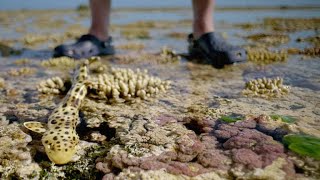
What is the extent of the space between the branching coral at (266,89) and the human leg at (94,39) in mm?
3685

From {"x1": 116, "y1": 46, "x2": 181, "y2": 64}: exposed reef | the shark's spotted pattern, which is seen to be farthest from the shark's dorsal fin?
{"x1": 116, "y1": 46, "x2": 181, "y2": 64}: exposed reef

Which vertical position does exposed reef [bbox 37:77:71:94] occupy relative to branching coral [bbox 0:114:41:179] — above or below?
above

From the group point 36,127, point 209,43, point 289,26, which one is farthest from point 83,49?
point 289,26

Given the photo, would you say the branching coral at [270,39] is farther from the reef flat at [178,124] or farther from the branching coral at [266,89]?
the branching coral at [266,89]

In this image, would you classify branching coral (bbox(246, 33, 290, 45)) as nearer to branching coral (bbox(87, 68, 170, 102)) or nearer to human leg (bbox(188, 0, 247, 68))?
human leg (bbox(188, 0, 247, 68))

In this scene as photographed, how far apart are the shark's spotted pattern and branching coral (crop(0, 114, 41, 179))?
0.16m

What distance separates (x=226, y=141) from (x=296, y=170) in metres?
Result: 0.65

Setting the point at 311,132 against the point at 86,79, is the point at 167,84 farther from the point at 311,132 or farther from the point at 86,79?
the point at 311,132

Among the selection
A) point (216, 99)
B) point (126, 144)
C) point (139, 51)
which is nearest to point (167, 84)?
point (216, 99)

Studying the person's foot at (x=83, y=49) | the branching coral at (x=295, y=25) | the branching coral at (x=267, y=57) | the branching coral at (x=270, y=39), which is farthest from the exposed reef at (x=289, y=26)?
the person's foot at (x=83, y=49)

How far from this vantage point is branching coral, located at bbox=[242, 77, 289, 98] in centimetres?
452

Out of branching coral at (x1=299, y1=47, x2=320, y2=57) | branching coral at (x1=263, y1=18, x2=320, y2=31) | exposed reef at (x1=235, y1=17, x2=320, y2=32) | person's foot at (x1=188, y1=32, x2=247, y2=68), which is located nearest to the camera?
person's foot at (x1=188, y1=32, x2=247, y2=68)

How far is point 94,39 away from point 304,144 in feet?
17.7

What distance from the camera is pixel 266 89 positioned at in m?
4.62
